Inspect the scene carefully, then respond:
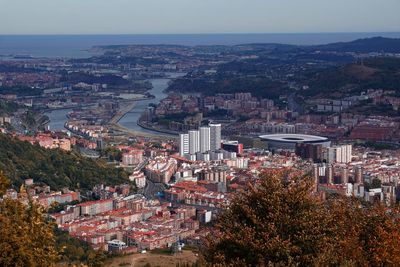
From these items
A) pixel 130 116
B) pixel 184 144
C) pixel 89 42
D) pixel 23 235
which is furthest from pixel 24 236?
pixel 89 42

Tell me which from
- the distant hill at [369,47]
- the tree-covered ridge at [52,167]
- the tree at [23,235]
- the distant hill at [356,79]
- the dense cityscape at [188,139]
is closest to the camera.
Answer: the tree at [23,235]

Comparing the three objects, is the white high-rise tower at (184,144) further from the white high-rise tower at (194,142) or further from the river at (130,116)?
the river at (130,116)

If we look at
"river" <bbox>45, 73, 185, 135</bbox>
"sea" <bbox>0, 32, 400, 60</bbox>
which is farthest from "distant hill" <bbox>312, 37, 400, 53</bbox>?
"sea" <bbox>0, 32, 400, 60</bbox>

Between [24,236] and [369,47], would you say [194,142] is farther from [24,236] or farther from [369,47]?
[369,47]

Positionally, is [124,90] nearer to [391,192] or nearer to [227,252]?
[391,192]

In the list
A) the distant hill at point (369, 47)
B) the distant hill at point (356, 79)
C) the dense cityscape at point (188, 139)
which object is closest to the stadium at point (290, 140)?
the dense cityscape at point (188, 139)

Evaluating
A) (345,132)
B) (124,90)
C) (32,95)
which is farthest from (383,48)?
(345,132)
